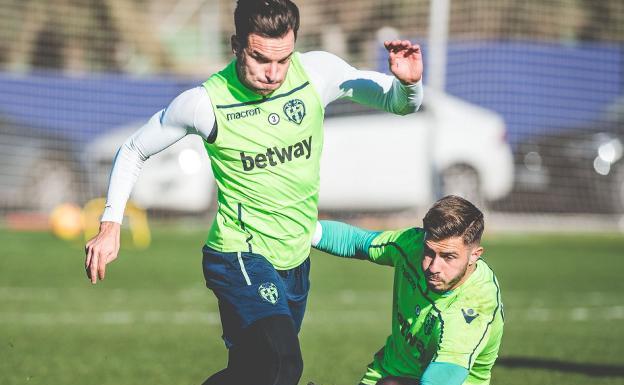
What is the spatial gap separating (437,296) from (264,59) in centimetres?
123

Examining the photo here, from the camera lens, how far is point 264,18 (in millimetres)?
4570

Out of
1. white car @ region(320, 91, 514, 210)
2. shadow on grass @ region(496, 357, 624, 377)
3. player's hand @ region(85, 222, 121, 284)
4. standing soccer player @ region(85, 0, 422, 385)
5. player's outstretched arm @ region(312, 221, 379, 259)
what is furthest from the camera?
white car @ region(320, 91, 514, 210)

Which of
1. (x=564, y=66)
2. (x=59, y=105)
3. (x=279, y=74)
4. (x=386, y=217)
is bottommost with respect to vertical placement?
(x=386, y=217)

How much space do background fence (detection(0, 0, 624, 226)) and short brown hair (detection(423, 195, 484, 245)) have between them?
1262 cm

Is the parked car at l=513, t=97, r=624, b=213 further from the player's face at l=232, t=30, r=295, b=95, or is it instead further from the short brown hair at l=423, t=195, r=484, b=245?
A: the player's face at l=232, t=30, r=295, b=95

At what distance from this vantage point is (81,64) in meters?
19.0

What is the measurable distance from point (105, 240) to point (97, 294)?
675cm

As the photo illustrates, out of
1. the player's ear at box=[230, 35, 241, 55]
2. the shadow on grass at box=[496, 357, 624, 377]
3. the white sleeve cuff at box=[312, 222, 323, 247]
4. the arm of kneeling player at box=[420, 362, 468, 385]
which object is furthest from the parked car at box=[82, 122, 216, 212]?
the arm of kneeling player at box=[420, 362, 468, 385]

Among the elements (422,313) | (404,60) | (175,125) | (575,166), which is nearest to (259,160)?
(175,125)

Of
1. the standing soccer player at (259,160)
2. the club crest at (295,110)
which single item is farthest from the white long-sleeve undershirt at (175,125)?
the club crest at (295,110)

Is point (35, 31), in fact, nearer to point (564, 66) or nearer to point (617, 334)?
point (564, 66)

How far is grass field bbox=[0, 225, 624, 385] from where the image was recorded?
711 centimetres

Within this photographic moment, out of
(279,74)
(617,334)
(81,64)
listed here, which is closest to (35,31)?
(81,64)

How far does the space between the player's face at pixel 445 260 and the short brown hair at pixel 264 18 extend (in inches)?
41.6
